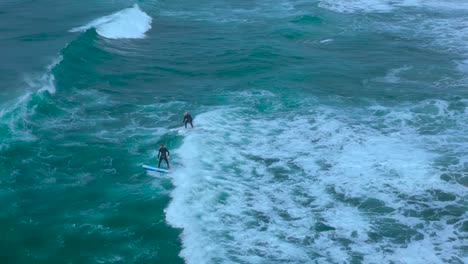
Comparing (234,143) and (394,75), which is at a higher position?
(394,75)

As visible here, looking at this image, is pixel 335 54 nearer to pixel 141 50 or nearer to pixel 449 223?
pixel 141 50

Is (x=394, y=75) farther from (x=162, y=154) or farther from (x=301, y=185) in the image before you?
(x=162, y=154)

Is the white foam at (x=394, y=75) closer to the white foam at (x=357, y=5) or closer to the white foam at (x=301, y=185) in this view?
the white foam at (x=301, y=185)

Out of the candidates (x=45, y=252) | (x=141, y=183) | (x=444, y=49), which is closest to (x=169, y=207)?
(x=141, y=183)

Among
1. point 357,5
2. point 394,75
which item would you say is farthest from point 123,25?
point 357,5

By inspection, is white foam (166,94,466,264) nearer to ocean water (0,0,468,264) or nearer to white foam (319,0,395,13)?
ocean water (0,0,468,264)

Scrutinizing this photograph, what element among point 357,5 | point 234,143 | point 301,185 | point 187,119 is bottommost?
point 301,185

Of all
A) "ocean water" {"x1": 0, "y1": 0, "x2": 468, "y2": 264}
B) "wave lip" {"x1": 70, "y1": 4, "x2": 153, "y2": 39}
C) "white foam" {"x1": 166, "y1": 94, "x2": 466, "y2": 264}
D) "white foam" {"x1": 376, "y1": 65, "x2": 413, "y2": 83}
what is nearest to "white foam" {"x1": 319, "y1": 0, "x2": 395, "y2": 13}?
"ocean water" {"x1": 0, "y1": 0, "x2": 468, "y2": 264}
